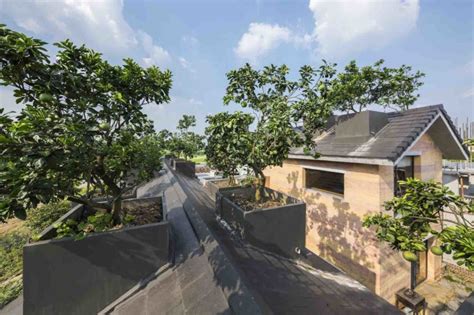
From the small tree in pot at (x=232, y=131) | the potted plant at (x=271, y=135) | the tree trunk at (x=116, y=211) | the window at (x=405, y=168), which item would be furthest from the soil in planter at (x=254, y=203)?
the window at (x=405, y=168)

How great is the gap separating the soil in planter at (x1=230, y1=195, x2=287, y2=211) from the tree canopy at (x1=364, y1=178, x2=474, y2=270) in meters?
2.03

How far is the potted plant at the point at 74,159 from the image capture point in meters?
1.87

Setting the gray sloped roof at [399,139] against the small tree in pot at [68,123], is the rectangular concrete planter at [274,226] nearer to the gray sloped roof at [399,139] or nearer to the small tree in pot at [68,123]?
the small tree in pot at [68,123]

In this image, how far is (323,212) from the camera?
774cm

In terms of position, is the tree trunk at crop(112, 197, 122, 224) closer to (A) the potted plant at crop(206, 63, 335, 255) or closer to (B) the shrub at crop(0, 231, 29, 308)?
(A) the potted plant at crop(206, 63, 335, 255)

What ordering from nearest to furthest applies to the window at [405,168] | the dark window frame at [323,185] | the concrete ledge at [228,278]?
the concrete ledge at [228,278] → the window at [405,168] → the dark window frame at [323,185]

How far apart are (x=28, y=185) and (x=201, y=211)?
3.76 m

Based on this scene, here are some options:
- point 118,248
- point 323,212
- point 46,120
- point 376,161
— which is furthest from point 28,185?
point 323,212

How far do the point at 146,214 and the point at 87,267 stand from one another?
4.37 feet

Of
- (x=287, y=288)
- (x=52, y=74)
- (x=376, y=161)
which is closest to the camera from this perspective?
A: (x=52, y=74)

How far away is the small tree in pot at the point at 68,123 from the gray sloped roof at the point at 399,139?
20.4ft

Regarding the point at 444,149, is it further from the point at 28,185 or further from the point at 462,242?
the point at 28,185

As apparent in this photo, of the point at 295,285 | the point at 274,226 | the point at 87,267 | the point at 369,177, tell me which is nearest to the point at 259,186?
the point at 274,226

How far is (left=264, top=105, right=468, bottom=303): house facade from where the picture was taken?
19.9 ft
